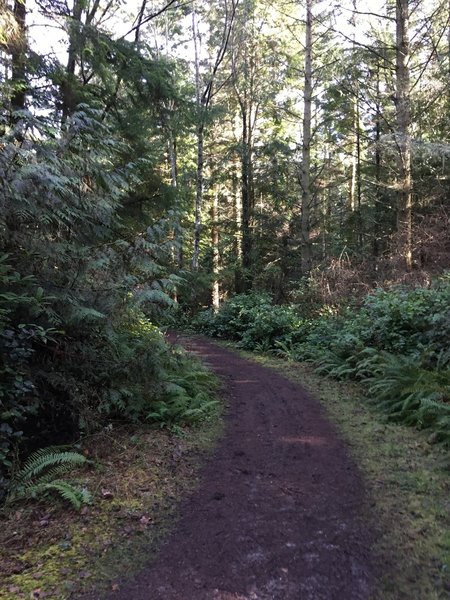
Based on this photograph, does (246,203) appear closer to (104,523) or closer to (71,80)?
(71,80)

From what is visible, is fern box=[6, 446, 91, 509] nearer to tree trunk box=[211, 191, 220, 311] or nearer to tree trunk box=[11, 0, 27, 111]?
tree trunk box=[11, 0, 27, 111]

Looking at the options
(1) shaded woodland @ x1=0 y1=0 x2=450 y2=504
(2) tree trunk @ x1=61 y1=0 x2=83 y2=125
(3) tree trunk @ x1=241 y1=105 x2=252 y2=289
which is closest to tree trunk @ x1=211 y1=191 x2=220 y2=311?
(1) shaded woodland @ x1=0 y1=0 x2=450 y2=504

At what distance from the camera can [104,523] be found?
3.96 metres

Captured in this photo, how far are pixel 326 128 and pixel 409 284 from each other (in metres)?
12.6

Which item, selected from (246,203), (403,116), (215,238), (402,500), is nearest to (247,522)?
(402,500)

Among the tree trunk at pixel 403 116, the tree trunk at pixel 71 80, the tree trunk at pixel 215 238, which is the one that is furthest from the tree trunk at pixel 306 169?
the tree trunk at pixel 71 80

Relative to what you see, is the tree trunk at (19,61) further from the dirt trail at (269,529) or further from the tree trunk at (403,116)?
the tree trunk at (403,116)

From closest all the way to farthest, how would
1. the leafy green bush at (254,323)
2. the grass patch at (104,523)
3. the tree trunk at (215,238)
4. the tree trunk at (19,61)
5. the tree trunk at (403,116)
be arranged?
the grass patch at (104,523) < the tree trunk at (19,61) < the tree trunk at (403,116) < the leafy green bush at (254,323) < the tree trunk at (215,238)

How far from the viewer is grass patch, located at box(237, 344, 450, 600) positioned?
3123 mm

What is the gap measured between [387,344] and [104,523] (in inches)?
261

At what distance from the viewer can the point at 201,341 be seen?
15258 millimetres

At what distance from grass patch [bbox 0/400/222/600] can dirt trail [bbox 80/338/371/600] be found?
19 cm

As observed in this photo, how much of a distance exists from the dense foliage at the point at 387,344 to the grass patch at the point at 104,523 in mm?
3179

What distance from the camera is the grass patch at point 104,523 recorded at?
3232 mm
